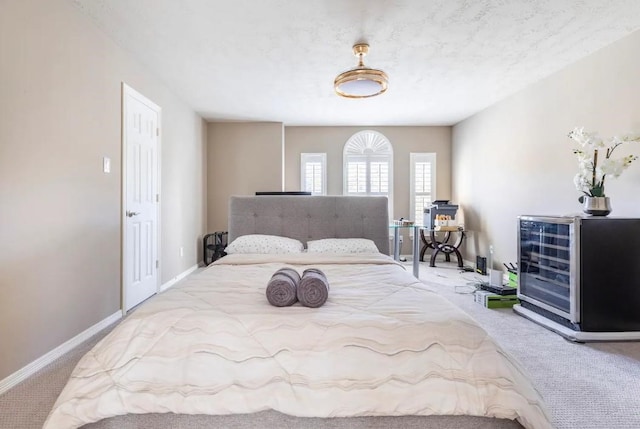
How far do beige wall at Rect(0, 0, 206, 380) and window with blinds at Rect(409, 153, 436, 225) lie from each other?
4501 mm

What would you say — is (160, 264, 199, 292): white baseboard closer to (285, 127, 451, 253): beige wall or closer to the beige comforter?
(285, 127, 451, 253): beige wall

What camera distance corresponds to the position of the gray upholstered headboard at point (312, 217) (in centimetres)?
317

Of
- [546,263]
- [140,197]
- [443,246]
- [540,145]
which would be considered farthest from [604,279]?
[140,197]

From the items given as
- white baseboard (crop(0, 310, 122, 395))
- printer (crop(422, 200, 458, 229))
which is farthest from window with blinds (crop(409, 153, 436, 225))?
white baseboard (crop(0, 310, 122, 395))

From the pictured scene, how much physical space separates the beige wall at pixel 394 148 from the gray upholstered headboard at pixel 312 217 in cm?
255

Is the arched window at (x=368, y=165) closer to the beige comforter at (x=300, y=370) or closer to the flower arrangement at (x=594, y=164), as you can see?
the flower arrangement at (x=594, y=164)

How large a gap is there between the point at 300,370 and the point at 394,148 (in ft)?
17.0

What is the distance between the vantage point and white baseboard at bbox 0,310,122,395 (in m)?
1.71

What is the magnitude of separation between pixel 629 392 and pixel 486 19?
2.59 m

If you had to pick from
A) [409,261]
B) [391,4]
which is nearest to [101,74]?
[391,4]

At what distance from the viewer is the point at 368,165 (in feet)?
18.9

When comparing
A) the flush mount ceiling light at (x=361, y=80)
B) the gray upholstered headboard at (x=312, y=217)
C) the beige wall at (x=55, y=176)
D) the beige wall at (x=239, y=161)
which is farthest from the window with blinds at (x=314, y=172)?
the beige wall at (x=55, y=176)

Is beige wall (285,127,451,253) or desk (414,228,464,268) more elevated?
beige wall (285,127,451,253)

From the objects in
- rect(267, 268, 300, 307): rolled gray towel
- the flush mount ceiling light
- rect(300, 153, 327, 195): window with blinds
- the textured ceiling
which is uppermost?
the textured ceiling
